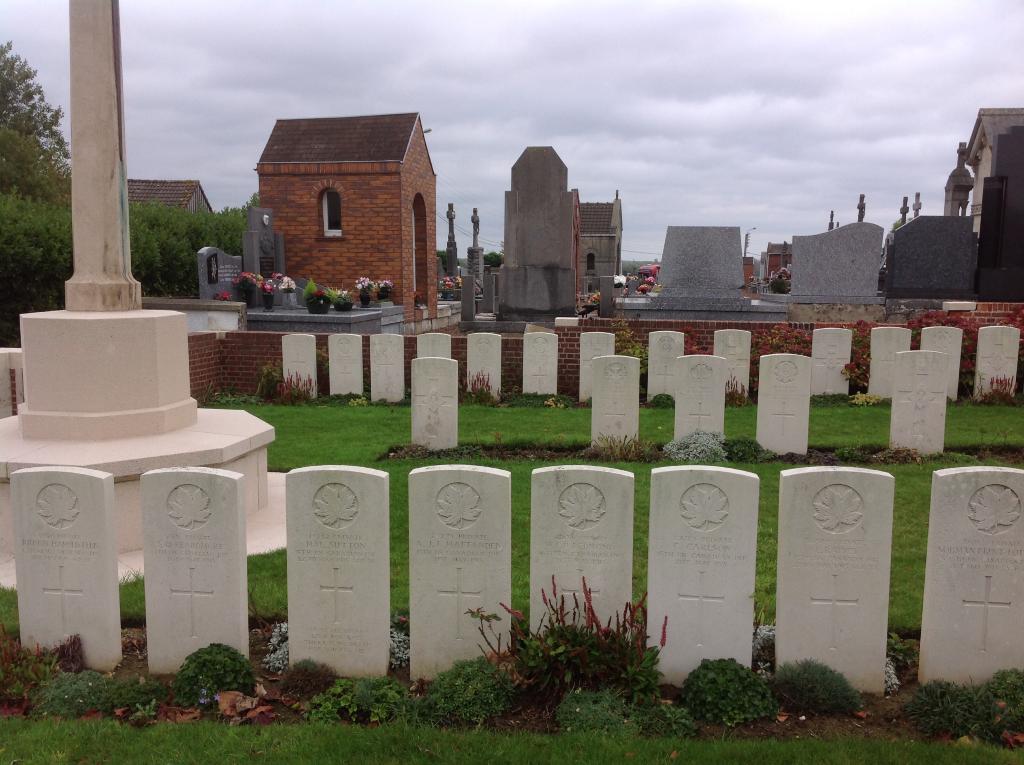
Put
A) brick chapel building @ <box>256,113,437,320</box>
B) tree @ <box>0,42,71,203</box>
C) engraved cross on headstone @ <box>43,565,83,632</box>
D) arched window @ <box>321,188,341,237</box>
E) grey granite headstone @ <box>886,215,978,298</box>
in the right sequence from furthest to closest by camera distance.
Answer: tree @ <box>0,42,71,203</box>, arched window @ <box>321,188,341,237</box>, brick chapel building @ <box>256,113,437,320</box>, grey granite headstone @ <box>886,215,978,298</box>, engraved cross on headstone @ <box>43,565,83,632</box>

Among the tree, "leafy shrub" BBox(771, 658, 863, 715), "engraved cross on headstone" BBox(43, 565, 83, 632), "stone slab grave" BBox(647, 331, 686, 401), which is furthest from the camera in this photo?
the tree

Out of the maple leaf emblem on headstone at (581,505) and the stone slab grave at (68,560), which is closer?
the maple leaf emblem on headstone at (581,505)

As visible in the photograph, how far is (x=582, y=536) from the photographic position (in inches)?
159

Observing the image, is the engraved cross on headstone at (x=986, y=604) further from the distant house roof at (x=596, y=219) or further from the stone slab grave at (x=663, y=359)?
the distant house roof at (x=596, y=219)

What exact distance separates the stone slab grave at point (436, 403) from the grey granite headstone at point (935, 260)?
36.5 ft

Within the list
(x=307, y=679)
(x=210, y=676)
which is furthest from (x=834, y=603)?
(x=210, y=676)

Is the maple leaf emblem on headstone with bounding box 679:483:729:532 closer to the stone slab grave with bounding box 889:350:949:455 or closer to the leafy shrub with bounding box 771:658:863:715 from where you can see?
the leafy shrub with bounding box 771:658:863:715

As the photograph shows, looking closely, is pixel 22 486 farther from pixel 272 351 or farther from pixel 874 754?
pixel 272 351

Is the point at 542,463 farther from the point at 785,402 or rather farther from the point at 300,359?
the point at 300,359

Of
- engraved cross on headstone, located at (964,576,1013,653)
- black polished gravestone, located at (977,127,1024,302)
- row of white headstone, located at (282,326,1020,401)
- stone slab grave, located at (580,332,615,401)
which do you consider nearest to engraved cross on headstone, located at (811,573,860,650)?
engraved cross on headstone, located at (964,576,1013,653)

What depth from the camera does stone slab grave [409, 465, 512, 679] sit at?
404 centimetres

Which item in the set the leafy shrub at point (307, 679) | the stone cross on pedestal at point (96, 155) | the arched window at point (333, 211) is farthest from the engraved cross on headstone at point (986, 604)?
the arched window at point (333, 211)

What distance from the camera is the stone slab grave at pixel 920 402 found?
8195 millimetres

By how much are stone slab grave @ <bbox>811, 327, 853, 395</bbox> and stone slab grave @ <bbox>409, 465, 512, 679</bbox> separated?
8551 millimetres
